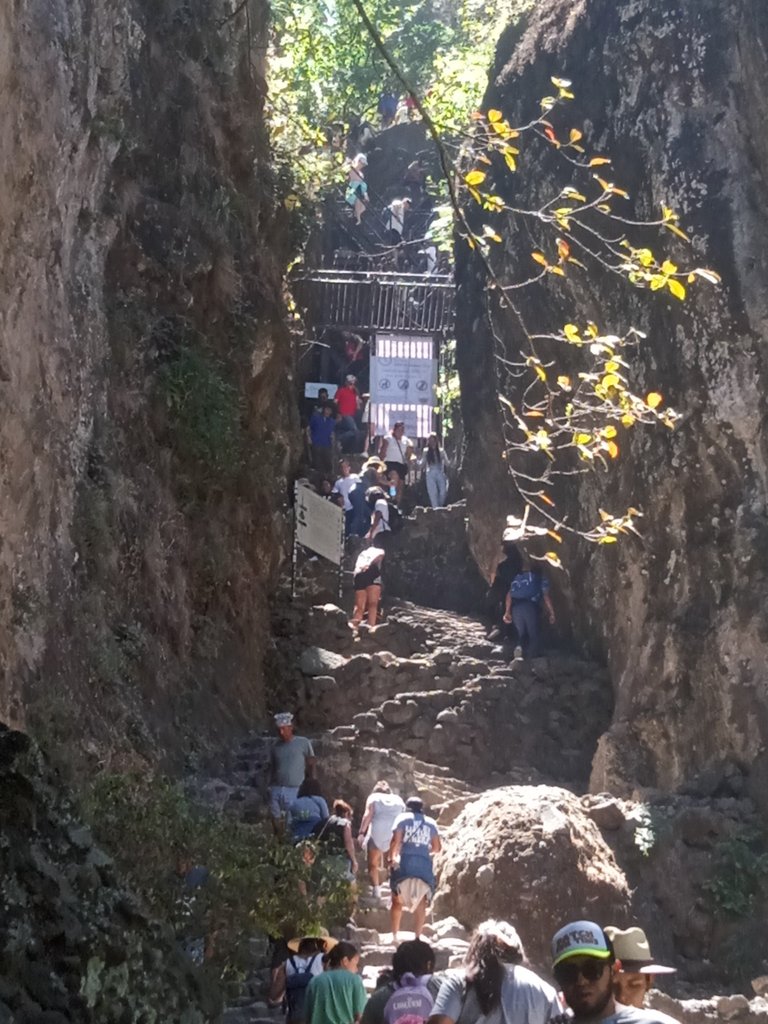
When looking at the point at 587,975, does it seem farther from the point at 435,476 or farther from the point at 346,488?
the point at 435,476

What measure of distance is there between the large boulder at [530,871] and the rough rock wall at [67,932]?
18.3 ft

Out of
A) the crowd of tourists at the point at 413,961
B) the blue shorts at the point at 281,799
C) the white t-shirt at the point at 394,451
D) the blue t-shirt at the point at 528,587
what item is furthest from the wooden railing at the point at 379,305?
the blue shorts at the point at 281,799

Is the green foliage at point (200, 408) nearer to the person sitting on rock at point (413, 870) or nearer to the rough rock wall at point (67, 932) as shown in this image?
the person sitting on rock at point (413, 870)

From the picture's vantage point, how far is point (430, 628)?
661 inches

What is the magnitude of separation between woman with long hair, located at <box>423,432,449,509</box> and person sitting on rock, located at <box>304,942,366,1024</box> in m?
15.2

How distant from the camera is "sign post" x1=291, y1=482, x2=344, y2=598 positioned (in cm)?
1639

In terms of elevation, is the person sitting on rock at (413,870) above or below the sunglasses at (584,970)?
below

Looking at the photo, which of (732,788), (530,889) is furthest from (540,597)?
(530,889)

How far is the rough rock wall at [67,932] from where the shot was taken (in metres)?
4.03

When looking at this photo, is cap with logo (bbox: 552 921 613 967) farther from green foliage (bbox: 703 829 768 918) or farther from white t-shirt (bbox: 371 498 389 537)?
white t-shirt (bbox: 371 498 389 537)

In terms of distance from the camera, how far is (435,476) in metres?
21.6

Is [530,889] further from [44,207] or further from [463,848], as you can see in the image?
[44,207]

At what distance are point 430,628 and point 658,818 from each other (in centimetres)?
524

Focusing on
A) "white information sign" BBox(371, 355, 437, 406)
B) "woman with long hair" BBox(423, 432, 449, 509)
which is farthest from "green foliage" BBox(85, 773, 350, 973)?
"white information sign" BBox(371, 355, 437, 406)
